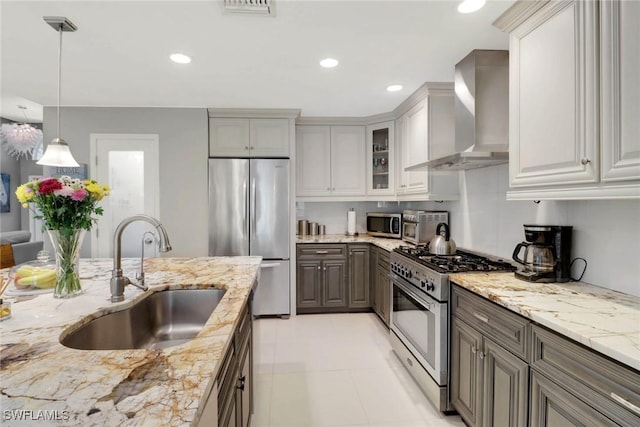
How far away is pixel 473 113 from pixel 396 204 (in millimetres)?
2288

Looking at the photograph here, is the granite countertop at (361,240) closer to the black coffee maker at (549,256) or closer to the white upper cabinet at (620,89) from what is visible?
the black coffee maker at (549,256)

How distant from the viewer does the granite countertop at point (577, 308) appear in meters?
1.02

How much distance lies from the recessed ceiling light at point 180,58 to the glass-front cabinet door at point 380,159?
2387mm

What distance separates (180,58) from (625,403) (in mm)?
3080

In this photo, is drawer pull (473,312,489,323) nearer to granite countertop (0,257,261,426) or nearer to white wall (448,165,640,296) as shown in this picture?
white wall (448,165,640,296)

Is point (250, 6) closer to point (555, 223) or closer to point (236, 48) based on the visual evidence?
point (236, 48)

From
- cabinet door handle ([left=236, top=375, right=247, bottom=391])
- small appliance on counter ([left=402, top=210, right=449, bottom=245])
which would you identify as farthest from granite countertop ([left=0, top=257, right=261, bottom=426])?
small appliance on counter ([left=402, top=210, right=449, bottom=245])

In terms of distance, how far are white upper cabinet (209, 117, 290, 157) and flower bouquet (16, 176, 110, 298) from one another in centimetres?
233

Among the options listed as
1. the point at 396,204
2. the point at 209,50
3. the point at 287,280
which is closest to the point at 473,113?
the point at 209,50

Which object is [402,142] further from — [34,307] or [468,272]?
[34,307]

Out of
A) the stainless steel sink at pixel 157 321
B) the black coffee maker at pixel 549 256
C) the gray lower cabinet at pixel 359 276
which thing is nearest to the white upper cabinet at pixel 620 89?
the black coffee maker at pixel 549 256

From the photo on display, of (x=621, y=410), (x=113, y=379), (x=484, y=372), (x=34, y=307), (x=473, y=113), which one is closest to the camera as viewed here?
(x=113, y=379)

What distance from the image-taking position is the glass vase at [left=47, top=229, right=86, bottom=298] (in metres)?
1.41

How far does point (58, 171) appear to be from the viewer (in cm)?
367
